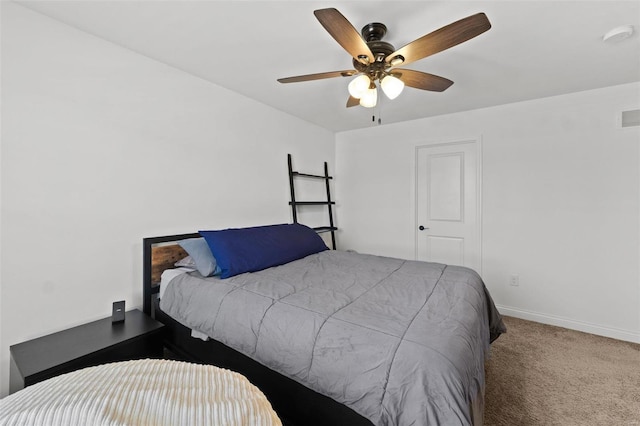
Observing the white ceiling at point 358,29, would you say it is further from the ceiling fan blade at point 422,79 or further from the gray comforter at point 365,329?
the gray comforter at point 365,329

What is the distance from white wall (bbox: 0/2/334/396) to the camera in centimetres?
163

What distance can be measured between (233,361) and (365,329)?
87 centimetres

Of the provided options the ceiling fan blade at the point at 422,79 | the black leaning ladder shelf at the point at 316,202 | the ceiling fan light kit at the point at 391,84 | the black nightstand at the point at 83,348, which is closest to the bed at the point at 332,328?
the black nightstand at the point at 83,348

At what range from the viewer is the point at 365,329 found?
1266 millimetres

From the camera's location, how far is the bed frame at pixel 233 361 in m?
1.29

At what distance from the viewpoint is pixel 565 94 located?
2.87 m

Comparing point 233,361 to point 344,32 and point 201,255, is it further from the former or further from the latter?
point 344,32

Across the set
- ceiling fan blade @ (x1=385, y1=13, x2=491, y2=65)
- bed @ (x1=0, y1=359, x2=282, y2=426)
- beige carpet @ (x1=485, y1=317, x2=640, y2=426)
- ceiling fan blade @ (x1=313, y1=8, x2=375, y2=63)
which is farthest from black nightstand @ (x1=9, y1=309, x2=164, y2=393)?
ceiling fan blade @ (x1=385, y1=13, x2=491, y2=65)

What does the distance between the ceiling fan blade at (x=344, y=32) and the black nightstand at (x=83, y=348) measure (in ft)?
6.66

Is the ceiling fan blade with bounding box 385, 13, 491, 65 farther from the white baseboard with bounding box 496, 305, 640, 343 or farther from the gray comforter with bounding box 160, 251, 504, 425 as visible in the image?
the white baseboard with bounding box 496, 305, 640, 343

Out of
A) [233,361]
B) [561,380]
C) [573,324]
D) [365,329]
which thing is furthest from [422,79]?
[573,324]

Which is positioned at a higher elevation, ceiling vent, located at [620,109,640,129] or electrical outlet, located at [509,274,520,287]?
ceiling vent, located at [620,109,640,129]

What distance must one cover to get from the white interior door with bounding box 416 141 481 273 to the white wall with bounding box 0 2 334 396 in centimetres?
248

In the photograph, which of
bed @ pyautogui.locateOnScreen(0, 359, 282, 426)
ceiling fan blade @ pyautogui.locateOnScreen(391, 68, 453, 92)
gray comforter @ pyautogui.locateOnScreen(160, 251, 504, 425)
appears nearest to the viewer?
bed @ pyautogui.locateOnScreen(0, 359, 282, 426)
